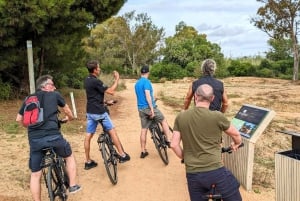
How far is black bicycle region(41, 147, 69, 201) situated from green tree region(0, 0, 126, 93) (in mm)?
6491

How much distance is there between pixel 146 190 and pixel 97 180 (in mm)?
940

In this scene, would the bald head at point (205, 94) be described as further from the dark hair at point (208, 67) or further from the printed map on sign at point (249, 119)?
the printed map on sign at point (249, 119)

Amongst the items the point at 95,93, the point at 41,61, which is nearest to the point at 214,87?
the point at 95,93

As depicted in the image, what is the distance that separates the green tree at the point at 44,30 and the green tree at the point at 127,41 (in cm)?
2216

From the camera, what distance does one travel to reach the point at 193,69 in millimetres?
31484

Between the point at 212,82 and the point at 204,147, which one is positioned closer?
the point at 204,147

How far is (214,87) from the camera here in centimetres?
625

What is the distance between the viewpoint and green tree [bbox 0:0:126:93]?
1148cm

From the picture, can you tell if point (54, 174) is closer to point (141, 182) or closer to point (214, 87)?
point (141, 182)

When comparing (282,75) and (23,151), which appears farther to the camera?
(282,75)

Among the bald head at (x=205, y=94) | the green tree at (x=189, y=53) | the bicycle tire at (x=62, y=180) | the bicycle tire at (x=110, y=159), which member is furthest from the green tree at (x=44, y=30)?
the green tree at (x=189, y=53)

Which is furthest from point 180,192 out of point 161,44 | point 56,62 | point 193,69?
point 161,44

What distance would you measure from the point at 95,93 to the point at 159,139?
1588 millimetres

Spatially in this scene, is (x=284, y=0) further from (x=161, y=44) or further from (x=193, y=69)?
(x=161, y=44)
